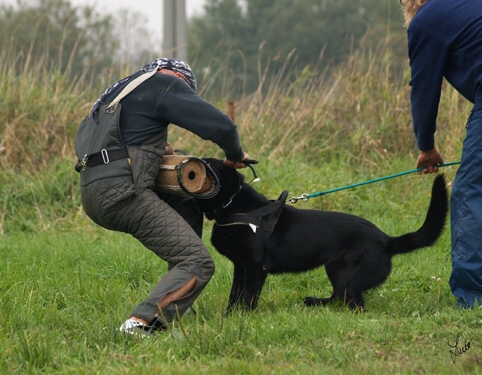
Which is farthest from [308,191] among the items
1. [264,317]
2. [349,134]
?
[264,317]

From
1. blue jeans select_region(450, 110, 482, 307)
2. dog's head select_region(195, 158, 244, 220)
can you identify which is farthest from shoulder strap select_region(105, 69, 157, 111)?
blue jeans select_region(450, 110, 482, 307)

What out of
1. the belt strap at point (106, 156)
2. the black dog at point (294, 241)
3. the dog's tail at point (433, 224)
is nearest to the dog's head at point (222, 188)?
the black dog at point (294, 241)

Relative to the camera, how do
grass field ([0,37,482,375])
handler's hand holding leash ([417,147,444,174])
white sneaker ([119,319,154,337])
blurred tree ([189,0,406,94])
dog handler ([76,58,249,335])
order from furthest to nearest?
blurred tree ([189,0,406,94]), handler's hand holding leash ([417,147,444,174]), dog handler ([76,58,249,335]), white sneaker ([119,319,154,337]), grass field ([0,37,482,375])

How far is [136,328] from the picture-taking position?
147 inches

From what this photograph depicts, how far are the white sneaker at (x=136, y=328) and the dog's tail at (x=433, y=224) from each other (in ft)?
5.71

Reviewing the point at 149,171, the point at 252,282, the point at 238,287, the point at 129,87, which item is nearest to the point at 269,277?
the point at 238,287

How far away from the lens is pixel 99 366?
3248mm

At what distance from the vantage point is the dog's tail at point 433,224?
438cm

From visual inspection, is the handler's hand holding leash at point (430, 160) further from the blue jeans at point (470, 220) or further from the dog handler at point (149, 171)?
the dog handler at point (149, 171)

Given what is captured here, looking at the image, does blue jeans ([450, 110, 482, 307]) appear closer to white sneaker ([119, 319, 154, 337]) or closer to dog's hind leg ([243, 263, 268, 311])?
dog's hind leg ([243, 263, 268, 311])

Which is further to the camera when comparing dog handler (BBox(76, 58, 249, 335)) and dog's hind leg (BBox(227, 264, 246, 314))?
dog's hind leg (BBox(227, 264, 246, 314))

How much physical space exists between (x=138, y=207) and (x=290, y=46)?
109 feet

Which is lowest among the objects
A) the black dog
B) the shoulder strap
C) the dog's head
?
the black dog

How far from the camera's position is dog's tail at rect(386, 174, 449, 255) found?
438cm
